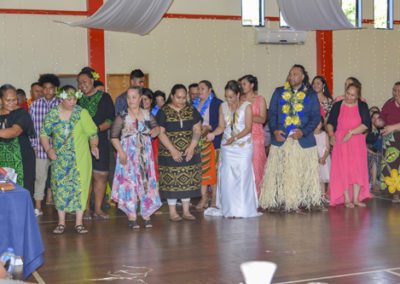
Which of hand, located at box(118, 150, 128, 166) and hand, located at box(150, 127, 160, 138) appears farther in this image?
hand, located at box(150, 127, 160, 138)

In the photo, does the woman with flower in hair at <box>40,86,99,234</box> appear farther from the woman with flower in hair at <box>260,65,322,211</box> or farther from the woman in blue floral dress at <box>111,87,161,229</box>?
the woman with flower in hair at <box>260,65,322,211</box>

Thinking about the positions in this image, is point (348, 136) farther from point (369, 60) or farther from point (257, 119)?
point (369, 60)

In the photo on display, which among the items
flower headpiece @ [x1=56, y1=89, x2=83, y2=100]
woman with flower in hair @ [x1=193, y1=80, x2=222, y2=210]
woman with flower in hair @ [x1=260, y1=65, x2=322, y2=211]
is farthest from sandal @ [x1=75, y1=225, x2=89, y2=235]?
woman with flower in hair @ [x1=260, y1=65, x2=322, y2=211]

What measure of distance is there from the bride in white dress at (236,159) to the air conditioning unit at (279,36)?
21.2 ft

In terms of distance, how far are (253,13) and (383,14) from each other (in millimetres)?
2970

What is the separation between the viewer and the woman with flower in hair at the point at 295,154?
7.30 m

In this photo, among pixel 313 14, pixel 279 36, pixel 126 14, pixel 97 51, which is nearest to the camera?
pixel 126 14

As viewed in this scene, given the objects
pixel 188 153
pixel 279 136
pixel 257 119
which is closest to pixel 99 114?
pixel 188 153

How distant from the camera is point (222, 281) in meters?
4.62

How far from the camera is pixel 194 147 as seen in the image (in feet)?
22.7

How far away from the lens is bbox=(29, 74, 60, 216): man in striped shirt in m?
7.44

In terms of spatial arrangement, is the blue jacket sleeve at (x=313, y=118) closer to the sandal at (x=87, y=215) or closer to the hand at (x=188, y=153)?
the hand at (x=188, y=153)

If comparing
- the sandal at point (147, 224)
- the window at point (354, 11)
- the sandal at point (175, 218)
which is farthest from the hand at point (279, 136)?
the window at point (354, 11)

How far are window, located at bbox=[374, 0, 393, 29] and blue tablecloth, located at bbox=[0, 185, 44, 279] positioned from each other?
37.5ft
